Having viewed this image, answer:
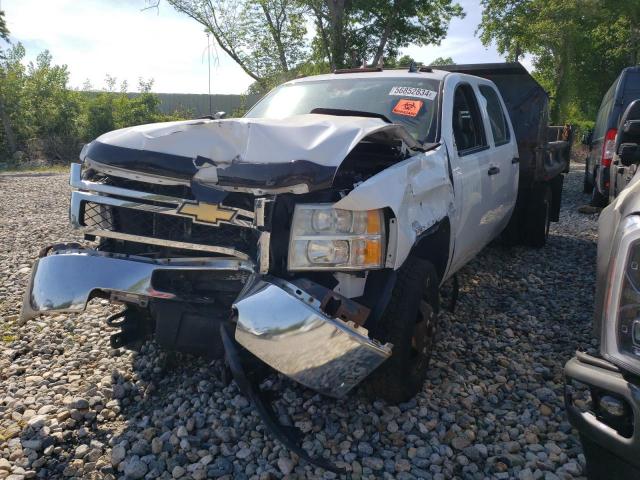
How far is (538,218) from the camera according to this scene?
20.3 ft

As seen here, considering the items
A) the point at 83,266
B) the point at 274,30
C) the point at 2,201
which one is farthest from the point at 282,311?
the point at 274,30

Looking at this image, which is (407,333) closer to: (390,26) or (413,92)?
(413,92)

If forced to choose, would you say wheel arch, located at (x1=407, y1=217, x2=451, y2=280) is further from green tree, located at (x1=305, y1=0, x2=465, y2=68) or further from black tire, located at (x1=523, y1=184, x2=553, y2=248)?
green tree, located at (x1=305, y1=0, x2=465, y2=68)

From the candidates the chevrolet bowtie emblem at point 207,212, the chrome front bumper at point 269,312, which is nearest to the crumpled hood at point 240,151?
the chevrolet bowtie emblem at point 207,212

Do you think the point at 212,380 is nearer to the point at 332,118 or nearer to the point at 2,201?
the point at 332,118

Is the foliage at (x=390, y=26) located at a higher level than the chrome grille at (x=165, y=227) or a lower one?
higher

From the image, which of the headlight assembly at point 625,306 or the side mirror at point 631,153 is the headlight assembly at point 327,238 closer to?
the headlight assembly at point 625,306

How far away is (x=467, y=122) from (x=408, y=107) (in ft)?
2.02

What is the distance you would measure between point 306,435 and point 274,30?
72.0ft

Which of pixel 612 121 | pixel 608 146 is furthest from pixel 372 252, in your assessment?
pixel 612 121

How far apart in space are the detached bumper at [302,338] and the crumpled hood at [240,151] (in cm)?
46

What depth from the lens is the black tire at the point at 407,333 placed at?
2.66 m

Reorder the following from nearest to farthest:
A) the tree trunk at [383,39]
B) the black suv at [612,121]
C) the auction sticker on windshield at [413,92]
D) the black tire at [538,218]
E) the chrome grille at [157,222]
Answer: the chrome grille at [157,222]
the auction sticker on windshield at [413,92]
the black tire at [538,218]
the black suv at [612,121]
the tree trunk at [383,39]

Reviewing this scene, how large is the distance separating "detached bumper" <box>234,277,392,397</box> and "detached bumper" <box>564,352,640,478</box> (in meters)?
0.75
